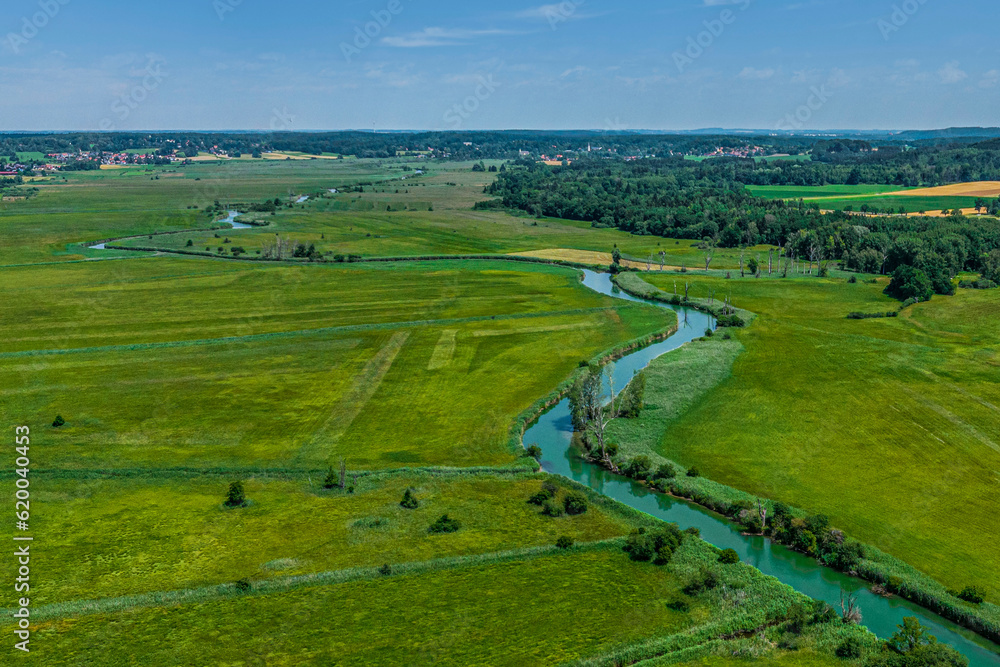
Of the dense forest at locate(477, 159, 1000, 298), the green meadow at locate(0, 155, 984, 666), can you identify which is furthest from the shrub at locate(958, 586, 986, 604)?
the dense forest at locate(477, 159, 1000, 298)

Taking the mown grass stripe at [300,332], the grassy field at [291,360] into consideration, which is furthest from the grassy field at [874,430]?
the mown grass stripe at [300,332]

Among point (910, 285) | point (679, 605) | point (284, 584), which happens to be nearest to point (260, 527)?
point (284, 584)

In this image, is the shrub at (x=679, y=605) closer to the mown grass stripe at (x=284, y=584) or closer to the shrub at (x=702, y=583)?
→ the shrub at (x=702, y=583)

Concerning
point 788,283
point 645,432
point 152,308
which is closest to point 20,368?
point 152,308

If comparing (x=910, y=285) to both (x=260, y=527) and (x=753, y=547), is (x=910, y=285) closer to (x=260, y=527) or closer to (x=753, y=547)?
(x=753, y=547)

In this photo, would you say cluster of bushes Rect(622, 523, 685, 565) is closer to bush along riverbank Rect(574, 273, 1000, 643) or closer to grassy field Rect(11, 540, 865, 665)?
grassy field Rect(11, 540, 865, 665)

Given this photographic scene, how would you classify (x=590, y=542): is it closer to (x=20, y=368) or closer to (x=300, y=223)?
(x=20, y=368)
